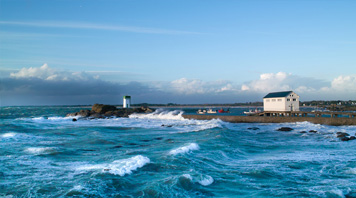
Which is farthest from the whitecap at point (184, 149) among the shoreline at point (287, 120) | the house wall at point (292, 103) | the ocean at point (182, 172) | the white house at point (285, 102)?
the house wall at point (292, 103)

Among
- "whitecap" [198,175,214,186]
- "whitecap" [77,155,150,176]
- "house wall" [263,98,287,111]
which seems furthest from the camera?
"house wall" [263,98,287,111]

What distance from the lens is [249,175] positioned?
11.6 metres

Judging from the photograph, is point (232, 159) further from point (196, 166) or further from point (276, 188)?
point (276, 188)

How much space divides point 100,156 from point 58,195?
6.65m

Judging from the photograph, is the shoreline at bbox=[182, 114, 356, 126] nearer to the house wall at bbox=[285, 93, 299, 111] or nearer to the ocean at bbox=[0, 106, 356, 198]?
the house wall at bbox=[285, 93, 299, 111]

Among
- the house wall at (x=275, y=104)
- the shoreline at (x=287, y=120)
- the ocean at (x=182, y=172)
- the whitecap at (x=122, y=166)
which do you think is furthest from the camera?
the house wall at (x=275, y=104)

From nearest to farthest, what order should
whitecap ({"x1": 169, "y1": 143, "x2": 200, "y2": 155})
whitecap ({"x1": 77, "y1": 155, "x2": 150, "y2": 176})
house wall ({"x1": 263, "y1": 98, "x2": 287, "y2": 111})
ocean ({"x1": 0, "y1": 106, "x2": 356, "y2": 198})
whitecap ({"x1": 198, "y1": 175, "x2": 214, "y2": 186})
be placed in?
ocean ({"x1": 0, "y1": 106, "x2": 356, "y2": 198})
whitecap ({"x1": 198, "y1": 175, "x2": 214, "y2": 186})
whitecap ({"x1": 77, "y1": 155, "x2": 150, "y2": 176})
whitecap ({"x1": 169, "y1": 143, "x2": 200, "y2": 155})
house wall ({"x1": 263, "y1": 98, "x2": 287, "y2": 111})

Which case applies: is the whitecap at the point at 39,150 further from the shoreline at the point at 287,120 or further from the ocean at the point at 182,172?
the shoreline at the point at 287,120

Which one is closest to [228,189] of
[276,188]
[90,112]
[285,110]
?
[276,188]

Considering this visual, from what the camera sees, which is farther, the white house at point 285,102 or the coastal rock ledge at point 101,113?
the coastal rock ledge at point 101,113

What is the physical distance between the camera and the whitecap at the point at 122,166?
11.7m

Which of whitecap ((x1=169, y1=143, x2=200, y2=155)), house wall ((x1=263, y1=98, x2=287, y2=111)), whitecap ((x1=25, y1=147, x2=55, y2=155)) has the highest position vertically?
house wall ((x1=263, y1=98, x2=287, y2=111))

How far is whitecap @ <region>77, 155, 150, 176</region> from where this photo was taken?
1170 centimetres

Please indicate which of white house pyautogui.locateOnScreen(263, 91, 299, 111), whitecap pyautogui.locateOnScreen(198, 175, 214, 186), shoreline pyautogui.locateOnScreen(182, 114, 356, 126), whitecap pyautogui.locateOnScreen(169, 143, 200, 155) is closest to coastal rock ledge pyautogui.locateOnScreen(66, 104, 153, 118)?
shoreline pyautogui.locateOnScreen(182, 114, 356, 126)
